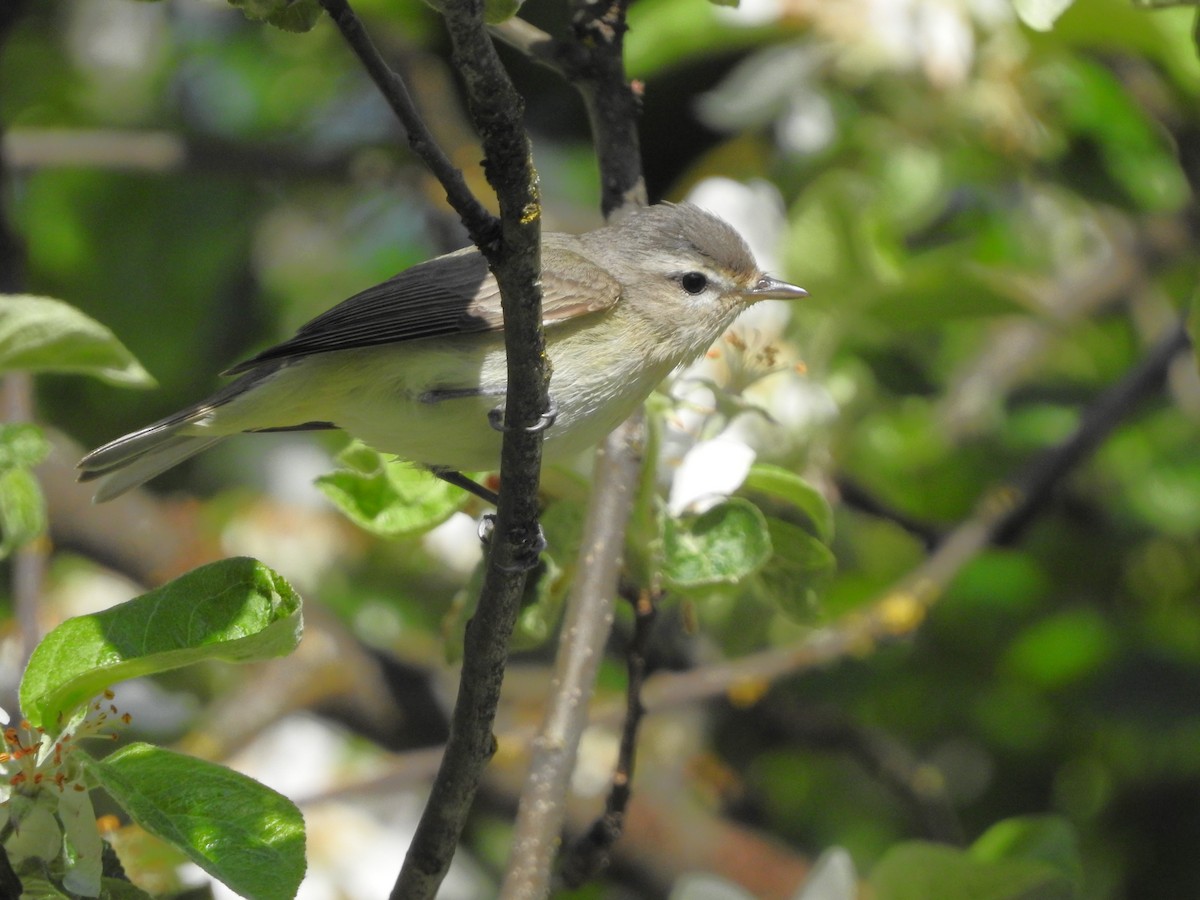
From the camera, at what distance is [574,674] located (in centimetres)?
226

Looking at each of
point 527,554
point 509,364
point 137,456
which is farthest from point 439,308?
point 509,364

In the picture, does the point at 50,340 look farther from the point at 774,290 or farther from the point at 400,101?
the point at 774,290

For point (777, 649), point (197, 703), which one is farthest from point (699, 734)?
point (197, 703)

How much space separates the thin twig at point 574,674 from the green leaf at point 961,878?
62 cm

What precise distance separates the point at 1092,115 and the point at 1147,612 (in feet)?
5.05

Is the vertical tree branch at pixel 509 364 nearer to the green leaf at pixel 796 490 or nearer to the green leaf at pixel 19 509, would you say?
the green leaf at pixel 796 490

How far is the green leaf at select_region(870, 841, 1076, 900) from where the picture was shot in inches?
92.0

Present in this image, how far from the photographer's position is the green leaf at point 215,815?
1.66 m

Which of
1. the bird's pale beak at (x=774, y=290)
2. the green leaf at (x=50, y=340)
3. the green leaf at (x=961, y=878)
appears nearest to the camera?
the green leaf at (x=50, y=340)

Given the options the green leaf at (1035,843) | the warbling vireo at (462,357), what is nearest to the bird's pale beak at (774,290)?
the warbling vireo at (462,357)

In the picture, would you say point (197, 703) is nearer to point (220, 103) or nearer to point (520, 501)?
point (220, 103)

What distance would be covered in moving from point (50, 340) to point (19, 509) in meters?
0.28

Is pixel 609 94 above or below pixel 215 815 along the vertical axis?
above

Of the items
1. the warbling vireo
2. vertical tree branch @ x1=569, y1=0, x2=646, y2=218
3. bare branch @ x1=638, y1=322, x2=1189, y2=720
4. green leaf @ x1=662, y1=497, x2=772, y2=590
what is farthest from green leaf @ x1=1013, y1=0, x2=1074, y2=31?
bare branch @ x1=638, y1=322, x2=1189, y2=720
